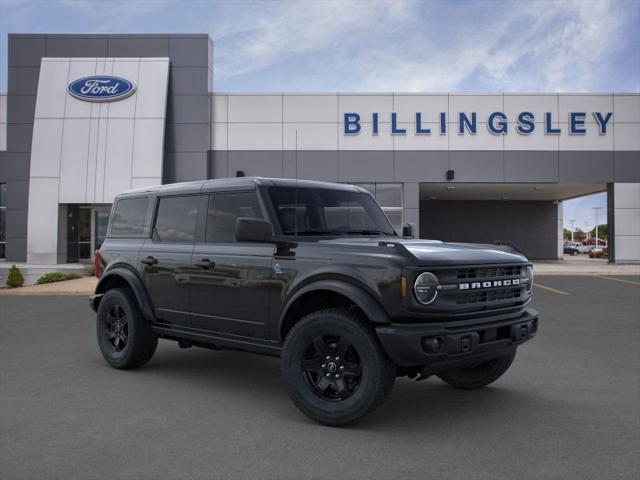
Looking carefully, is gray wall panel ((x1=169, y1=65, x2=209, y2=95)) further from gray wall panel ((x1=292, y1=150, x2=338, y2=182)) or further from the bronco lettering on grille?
the bronco lettering on grille

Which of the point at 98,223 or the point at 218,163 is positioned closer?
the point at 218,163

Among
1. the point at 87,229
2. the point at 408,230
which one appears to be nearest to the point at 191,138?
the point at 87,229

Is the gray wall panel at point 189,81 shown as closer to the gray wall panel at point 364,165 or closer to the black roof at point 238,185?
the gray wall panel at point 364,165

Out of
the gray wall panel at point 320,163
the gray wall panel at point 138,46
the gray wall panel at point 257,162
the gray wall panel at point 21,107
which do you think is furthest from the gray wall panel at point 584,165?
the gray wall panel at point 21,107

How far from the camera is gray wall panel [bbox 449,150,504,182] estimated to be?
2652cm

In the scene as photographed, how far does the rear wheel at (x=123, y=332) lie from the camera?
6059 millimetres

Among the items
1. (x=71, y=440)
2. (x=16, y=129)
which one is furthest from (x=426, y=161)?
(x=71, y=440)

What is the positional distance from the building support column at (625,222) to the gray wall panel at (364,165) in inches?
425

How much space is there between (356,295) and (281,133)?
2290 cm

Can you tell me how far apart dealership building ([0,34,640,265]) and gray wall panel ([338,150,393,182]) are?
0.06 metres

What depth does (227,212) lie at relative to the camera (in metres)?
5.44

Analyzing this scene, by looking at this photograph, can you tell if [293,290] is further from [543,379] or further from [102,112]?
[102,112]

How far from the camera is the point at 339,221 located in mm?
5496

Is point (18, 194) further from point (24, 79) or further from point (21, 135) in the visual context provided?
point (24, 79)
